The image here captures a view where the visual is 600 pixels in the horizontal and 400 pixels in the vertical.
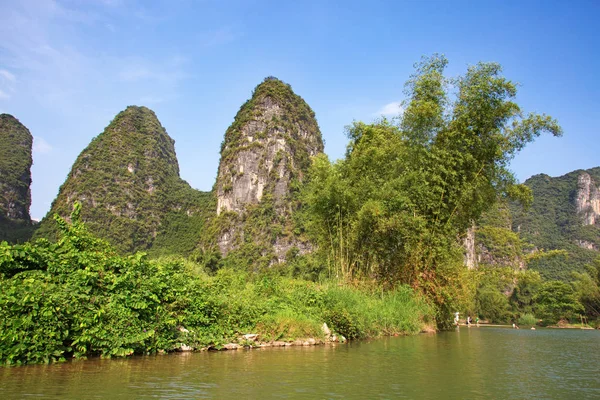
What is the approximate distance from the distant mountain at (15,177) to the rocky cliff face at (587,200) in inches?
4105

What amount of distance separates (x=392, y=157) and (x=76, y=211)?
10.9 meters

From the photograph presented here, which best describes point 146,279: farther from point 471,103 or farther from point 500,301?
point 500,301

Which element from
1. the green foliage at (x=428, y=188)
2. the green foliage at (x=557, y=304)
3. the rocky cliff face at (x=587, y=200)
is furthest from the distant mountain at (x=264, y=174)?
the rocky cliff face at (x=587, y=200)

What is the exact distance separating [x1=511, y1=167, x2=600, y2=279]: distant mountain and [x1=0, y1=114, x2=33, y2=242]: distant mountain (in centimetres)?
8800

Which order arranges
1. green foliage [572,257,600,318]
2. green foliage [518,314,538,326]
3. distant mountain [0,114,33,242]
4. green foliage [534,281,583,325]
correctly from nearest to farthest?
green foliage [572,257,600,318], green foliage [534,281,583,325], green foliage [518,314,538,326], distant mountain [0,114,33,242]

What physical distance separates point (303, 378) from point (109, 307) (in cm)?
303

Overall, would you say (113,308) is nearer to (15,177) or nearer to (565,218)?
(15,177)

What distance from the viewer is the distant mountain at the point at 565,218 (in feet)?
242

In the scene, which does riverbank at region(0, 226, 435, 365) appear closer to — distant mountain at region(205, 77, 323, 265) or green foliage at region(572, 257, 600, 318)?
green foliage at region(572, 257, 600, 318)

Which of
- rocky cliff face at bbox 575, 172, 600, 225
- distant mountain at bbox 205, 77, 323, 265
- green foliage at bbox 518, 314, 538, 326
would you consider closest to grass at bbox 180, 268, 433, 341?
green foliage at bbox 518, 314, 538, 326

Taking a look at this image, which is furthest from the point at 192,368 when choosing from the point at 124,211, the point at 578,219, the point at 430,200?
the point at 578,219

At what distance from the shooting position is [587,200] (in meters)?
91.2

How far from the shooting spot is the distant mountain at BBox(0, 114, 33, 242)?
83250 mm

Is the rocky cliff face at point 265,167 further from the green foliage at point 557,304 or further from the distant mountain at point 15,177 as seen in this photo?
the distant mountain at point 15,177
